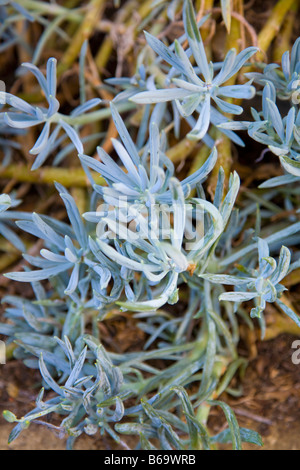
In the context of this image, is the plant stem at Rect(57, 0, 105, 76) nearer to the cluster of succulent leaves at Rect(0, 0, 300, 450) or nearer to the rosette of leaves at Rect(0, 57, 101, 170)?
the cluster of succulent leaves at Rect(0, 0, 300, 450)

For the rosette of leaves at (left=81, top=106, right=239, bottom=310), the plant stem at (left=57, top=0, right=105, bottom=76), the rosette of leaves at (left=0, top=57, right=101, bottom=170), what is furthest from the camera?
the plant stem at (left=57, top=0, right=105, bottom=76)

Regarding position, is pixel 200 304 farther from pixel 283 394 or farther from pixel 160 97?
pixel 160 97

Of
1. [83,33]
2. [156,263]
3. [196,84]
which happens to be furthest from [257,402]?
[83,33]

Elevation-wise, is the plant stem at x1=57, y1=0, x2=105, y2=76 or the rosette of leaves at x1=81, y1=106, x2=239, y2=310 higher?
the plant stem at x1=57, y1=0, x2=105, y2=76

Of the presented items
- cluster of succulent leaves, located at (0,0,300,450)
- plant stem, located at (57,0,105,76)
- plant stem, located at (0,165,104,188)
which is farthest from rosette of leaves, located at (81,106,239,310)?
plant stem, located at (57,0,105,76)

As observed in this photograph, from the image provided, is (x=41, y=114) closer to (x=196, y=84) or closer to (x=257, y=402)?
(x=196, y=84)

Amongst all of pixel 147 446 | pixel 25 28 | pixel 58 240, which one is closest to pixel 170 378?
pixel 147 446

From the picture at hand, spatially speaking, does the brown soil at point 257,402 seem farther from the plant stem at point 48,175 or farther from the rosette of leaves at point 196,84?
the rosette of leaves at point 196,84

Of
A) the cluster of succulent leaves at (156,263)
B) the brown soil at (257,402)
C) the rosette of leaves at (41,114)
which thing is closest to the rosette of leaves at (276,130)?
the cluster of succulent leaves at (156,263)
